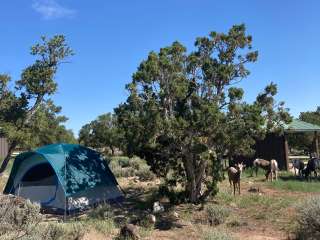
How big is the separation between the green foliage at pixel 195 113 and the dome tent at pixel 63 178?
2318 millimetres

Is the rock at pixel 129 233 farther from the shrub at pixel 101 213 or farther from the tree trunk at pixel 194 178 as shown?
the tree trunk at pixel 194 178

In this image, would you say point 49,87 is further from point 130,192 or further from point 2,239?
point 2,239

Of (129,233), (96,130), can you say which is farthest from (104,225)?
(96,130)

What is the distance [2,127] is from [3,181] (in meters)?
2.50

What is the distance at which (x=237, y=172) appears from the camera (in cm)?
1727

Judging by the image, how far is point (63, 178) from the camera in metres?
15.9

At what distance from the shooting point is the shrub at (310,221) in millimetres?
10859

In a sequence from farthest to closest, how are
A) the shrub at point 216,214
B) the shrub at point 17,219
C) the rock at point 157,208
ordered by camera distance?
1. the rock at point 157,208
2. the shrub at point 216,214
3. the shrub at point 17,219

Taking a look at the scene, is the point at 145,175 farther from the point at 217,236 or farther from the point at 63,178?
the point at 217,236

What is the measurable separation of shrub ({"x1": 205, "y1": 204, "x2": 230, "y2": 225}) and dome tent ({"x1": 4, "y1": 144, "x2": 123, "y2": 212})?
457 centimetres

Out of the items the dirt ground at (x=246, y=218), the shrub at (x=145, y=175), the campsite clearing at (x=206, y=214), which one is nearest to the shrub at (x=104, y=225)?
the campsite clearing at (x=206, y=214)

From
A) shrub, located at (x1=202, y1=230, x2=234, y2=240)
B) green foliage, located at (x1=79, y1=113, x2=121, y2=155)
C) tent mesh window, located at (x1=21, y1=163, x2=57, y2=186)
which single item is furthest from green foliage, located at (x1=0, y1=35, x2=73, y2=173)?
green foliage, located at (x1=79, y1=113, x2=121, y2=155)

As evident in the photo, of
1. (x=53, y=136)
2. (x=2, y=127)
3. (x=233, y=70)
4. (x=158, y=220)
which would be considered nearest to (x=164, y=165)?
(x=158, y=220)

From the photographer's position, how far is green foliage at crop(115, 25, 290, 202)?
13.5m
